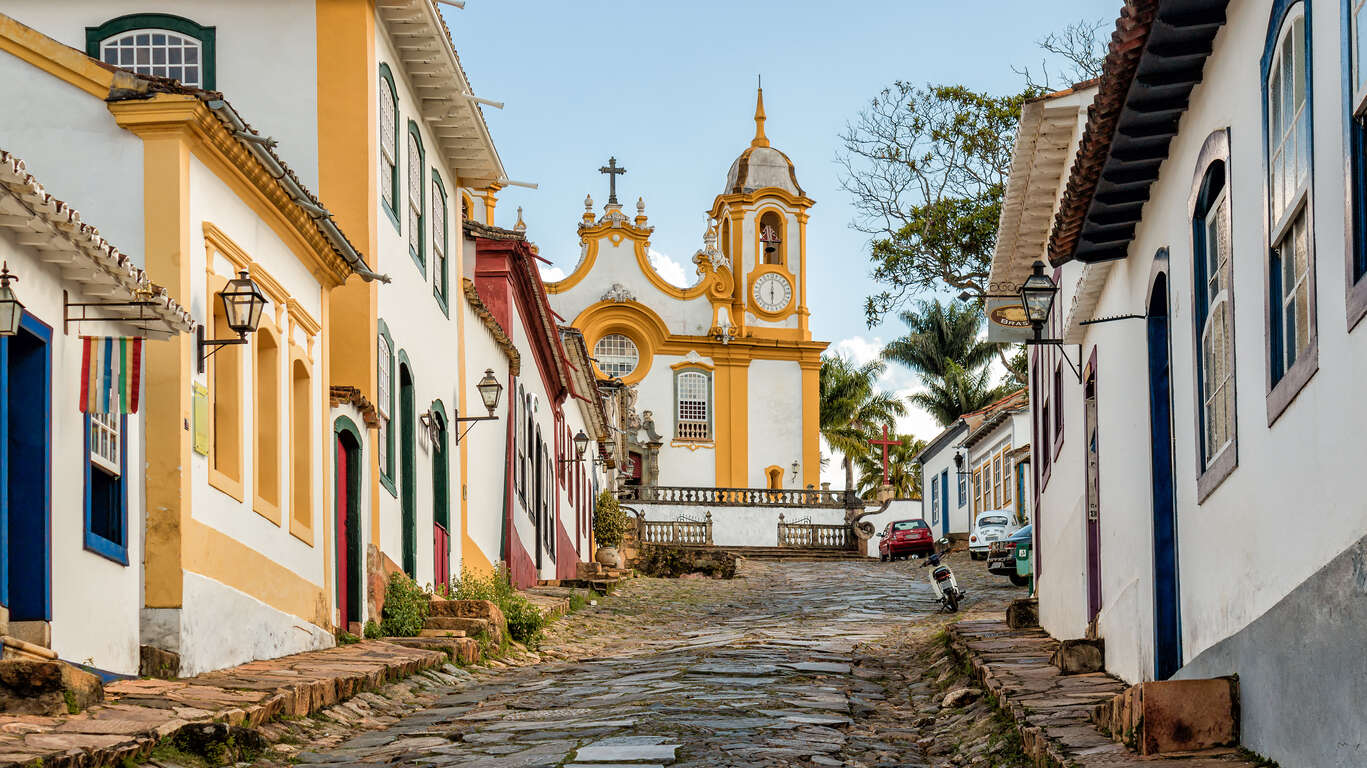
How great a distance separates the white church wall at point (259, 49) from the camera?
→ 16.5m

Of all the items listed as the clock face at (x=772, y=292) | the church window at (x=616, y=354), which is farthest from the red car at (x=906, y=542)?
the clock face at (x=772, y=292)

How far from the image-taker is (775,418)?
190ft

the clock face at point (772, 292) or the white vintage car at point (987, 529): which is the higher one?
the clock face at point (772, 292)

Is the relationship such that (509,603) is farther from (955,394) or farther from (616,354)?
(955,394)

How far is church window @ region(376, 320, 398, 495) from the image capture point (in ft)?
55.3

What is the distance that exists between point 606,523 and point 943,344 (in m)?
28.5

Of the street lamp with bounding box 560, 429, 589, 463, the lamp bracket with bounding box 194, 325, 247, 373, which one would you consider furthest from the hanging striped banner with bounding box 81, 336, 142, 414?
the street lamp with bounding box 560, 429, 589, 463

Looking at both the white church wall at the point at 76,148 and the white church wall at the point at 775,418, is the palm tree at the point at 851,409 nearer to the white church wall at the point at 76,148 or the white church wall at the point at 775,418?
the white church wall at the point at 775,418

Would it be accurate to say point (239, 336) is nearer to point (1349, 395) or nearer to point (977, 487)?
point (1349, 395)

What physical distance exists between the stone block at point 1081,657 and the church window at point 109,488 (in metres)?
6.39

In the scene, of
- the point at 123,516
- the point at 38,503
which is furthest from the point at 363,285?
the point at 38,503

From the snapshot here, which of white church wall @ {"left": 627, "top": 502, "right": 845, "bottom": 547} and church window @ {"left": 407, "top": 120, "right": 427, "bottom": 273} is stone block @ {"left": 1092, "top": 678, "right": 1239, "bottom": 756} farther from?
white church wall @ {"left": 627, "top": 502, "right": 845, "bottom": 547}

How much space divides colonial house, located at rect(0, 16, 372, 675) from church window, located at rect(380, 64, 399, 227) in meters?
3.50

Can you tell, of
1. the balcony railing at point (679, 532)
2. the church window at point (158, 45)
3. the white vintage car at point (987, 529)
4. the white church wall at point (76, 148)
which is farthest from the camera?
the balcony railing at point (679, 532)
